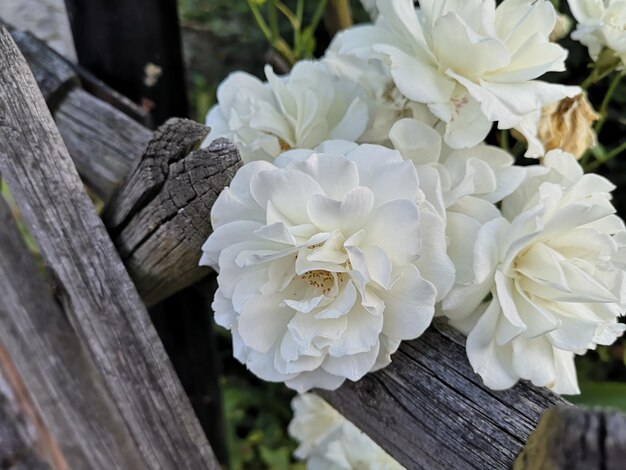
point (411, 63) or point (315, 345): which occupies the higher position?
point (411, 63)

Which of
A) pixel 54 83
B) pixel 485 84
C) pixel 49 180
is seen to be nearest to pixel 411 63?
pixel 485 84

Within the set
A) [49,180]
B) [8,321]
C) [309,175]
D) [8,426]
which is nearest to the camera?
[309,175]

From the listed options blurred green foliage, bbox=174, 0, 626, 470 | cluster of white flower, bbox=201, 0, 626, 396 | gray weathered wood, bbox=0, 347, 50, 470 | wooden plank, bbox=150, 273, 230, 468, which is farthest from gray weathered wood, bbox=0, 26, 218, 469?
gray weathered wood, bbox=0, 347, 50, 470

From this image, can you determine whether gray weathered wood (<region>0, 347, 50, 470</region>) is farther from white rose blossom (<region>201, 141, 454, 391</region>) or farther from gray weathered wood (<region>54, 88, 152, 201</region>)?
white rose blossom (<region>201, 141, 454, 391</region>)

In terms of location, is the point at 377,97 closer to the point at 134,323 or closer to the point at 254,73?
the point at 134,323

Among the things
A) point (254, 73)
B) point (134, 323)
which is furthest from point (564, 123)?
point (254, 73)

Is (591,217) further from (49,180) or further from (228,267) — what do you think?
(49,180)
